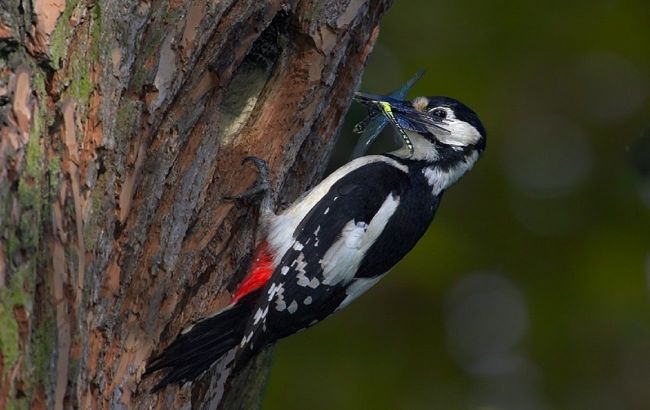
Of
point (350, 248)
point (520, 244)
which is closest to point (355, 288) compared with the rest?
point (350, 248)

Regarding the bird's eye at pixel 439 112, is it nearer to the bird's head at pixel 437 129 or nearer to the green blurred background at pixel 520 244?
the bird's head at pixel 437 129

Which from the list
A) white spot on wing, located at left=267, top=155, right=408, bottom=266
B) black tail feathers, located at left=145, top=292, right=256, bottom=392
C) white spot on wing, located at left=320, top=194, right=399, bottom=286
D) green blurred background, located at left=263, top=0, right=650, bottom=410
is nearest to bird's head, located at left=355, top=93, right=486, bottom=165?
white spot on wing, located at left=267, top=155, right=408, bottom=266

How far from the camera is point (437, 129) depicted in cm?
433

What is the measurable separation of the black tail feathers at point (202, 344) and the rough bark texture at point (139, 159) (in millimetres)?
46

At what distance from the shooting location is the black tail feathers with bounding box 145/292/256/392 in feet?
10.1

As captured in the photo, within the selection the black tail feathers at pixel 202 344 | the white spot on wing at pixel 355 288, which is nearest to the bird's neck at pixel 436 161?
the white spot on wing at pixel 355 288

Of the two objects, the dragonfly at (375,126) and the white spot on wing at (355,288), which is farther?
the dragonfly at (375,126)

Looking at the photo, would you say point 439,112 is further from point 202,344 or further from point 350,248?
point 202,344

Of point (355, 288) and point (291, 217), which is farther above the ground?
point (291, 217)

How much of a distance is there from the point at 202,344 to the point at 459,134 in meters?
1.65

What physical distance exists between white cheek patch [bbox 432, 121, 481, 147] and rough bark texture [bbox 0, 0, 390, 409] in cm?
69

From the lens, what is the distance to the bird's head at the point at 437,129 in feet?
14.1

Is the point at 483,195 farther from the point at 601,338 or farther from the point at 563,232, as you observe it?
the point at 601,338

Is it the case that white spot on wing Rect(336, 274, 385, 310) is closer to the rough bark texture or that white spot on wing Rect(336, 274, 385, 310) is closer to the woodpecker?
the woodpecker
